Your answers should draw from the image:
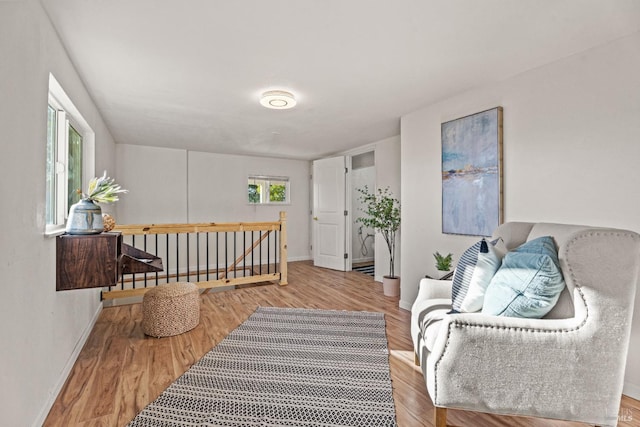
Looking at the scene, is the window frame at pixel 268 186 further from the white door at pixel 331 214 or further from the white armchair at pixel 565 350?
the white armchair at pixel 565 350

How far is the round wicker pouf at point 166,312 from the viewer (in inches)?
104

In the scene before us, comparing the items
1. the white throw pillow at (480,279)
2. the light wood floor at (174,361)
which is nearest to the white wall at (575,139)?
the white throw pillow at (480,279)

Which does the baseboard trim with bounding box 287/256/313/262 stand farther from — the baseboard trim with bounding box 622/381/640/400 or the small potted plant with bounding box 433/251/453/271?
the baseboard trim with bounding box 622/381/640/400

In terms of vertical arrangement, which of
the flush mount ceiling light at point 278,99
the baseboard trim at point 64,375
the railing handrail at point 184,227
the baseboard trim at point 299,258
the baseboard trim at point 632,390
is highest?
the flush mount ceiling light at point 278,99

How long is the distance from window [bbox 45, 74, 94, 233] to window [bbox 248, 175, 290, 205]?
3.69 meters

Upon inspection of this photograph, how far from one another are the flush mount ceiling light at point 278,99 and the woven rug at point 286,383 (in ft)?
7.02

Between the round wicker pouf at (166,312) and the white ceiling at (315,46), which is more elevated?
the white ceiling at (315,46)

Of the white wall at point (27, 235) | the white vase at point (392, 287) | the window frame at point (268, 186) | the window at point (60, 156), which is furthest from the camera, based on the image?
the window frame at point (268, 186)

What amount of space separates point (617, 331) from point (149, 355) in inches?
111

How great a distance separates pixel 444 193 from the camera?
3.04 m

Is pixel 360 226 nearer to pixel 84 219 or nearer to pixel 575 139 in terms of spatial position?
pixel 575 139

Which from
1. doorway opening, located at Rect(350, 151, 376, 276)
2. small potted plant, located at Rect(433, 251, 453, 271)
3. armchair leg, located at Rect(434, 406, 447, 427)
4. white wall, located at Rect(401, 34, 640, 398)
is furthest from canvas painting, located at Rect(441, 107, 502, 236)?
doorway opening, located at Rect(350, 151, 376, 276)

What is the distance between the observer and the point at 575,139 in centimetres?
215

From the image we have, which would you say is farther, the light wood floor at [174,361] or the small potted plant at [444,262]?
the small potted plant at [444,262]
